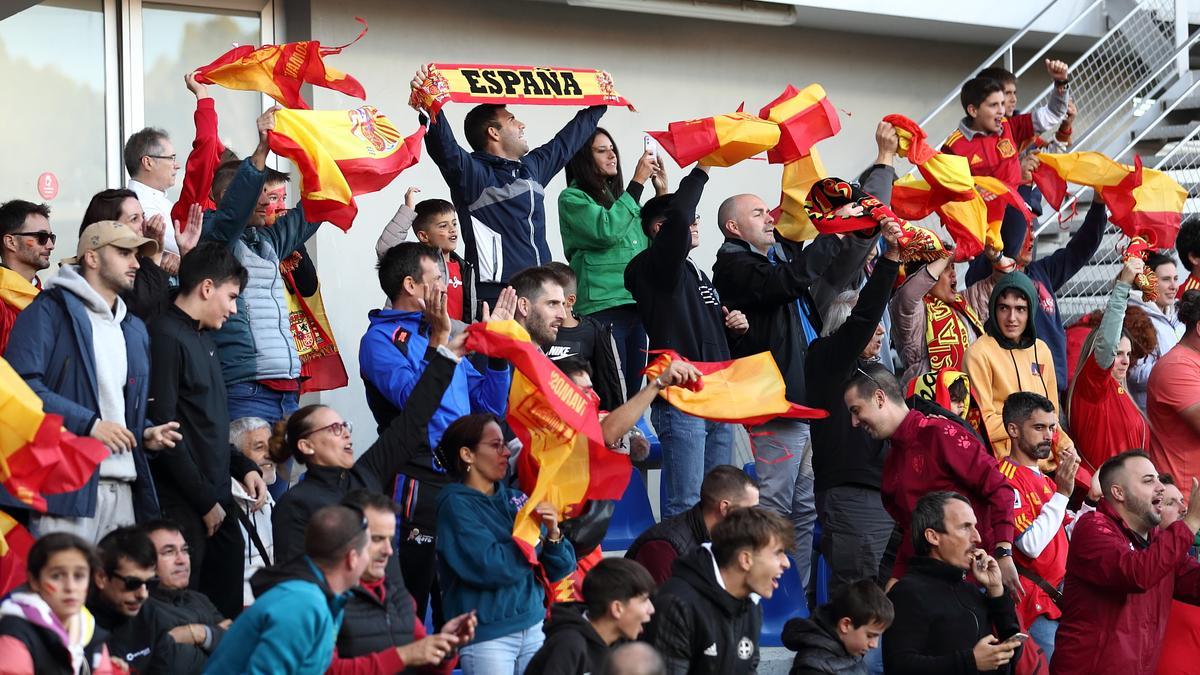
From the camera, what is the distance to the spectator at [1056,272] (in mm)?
10008

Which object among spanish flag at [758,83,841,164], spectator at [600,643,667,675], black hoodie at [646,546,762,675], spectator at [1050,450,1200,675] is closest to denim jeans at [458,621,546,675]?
black hoodie at [646,546,762,675]

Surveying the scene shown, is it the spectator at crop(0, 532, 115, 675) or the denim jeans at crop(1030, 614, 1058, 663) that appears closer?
the spectator at crop(0, 532, 115, 675)

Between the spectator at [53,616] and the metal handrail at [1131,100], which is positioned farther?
the metal handrail at [1131,100]

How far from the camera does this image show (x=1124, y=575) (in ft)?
23.6

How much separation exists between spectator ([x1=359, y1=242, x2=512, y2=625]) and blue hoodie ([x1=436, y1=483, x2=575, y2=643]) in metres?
0.41

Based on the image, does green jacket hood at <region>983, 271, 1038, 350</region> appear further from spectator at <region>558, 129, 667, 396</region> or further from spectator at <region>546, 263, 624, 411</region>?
spectator at <region>546, 263, 624, 411</region>

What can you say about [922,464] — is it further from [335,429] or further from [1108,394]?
[1108,394]

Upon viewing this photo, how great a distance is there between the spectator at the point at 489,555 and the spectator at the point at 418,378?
324mm

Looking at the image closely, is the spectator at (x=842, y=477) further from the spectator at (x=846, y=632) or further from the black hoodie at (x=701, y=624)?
the black hoodie at (x=701, y=624)

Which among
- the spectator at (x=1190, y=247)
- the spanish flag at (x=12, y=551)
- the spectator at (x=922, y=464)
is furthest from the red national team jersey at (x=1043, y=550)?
the spanish flag at (x=12, y=551)

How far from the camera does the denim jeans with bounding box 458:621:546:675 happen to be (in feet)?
20.5

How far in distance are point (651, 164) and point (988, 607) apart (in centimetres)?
329

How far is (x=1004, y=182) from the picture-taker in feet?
33.7

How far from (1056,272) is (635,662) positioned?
6846 mm
